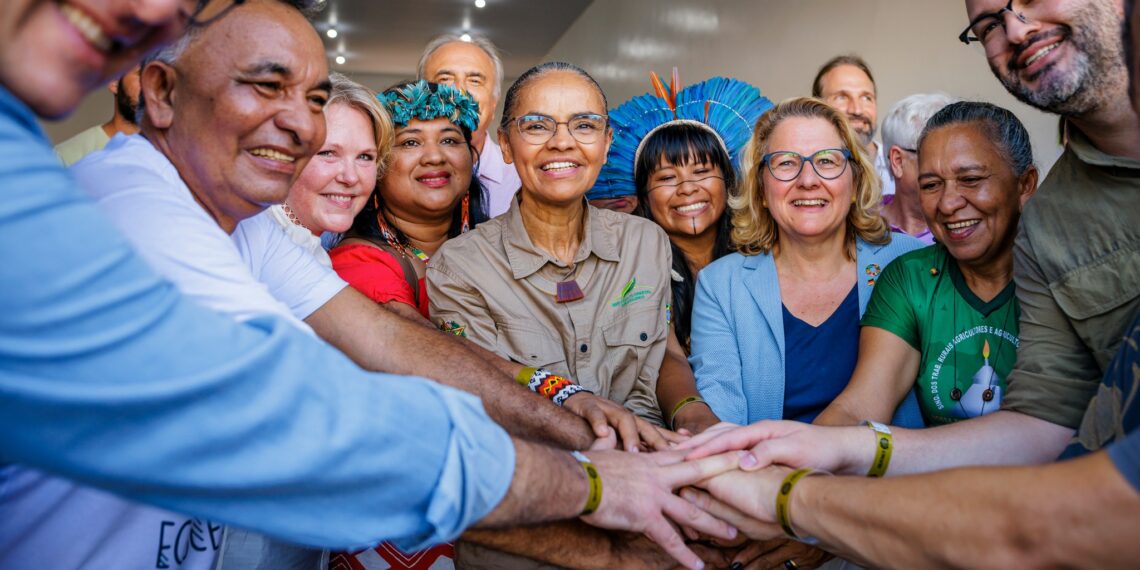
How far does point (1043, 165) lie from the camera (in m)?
4.02

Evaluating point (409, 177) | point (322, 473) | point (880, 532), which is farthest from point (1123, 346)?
point (409, 177)

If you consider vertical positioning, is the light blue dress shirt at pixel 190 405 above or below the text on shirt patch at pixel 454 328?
above

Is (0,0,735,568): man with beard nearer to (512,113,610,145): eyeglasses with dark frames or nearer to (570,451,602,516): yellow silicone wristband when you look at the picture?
(570,451,602,516): yellow silicone wristband

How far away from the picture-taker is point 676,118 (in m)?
3.41

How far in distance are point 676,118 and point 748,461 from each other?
74.0 inches

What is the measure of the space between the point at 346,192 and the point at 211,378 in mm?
2114

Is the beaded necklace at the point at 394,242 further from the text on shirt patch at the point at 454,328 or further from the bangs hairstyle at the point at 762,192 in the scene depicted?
the bangs hairstyle at the point at 762,192

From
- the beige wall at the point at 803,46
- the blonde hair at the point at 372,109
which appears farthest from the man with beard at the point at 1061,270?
the beige wall at the point at 803,46

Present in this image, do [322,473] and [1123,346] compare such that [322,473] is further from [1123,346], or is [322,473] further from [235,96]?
[1123,346]

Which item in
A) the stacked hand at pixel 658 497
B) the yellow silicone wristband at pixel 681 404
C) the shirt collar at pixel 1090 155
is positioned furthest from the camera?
the yellow silicone wristband at pixel 681 404

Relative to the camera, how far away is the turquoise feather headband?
3156mm

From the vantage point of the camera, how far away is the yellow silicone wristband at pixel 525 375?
233cm

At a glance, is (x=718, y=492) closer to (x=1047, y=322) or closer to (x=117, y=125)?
(x=1047, y=322)

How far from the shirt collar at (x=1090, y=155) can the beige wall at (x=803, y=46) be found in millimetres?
2332
